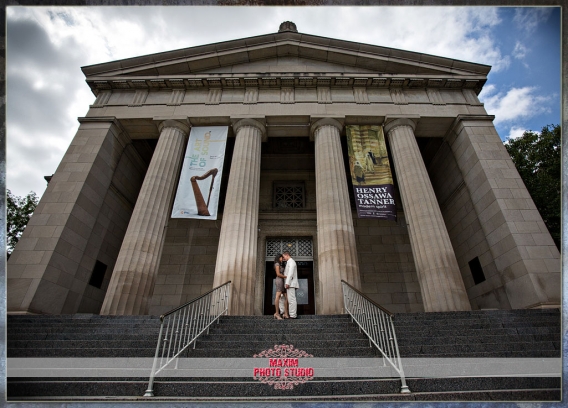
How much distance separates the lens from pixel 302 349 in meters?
5.50

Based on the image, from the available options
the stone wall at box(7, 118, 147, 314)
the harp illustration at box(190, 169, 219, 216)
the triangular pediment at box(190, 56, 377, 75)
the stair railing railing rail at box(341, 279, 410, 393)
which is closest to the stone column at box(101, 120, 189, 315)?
the harp illustration at box(190, 169, 219, 216)


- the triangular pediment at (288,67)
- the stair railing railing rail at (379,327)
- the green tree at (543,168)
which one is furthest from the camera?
the green tree at (543,168)

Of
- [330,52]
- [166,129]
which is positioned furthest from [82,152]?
[330,52]

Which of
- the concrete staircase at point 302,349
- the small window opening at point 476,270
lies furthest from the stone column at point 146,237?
the small window opening at point 476,270

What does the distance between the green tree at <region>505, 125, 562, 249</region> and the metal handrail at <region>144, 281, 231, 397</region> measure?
17.7m

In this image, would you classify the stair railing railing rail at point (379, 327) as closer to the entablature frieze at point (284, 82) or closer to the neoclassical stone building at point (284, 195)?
the neoclassical stone building at point (284, 195)

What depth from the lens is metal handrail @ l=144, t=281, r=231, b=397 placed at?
468 centimetres

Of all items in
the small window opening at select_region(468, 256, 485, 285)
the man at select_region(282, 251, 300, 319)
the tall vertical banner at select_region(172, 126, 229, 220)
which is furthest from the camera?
the small window opening at select_region(468, 256, 485, 285)

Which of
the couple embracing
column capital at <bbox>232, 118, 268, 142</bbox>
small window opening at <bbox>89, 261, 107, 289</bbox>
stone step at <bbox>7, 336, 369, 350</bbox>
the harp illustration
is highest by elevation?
column capital at <bbox>232, 118, 268, 142</bbox>

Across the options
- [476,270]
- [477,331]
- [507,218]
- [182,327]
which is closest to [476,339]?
[477,331]

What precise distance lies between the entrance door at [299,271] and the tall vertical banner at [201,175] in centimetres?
519

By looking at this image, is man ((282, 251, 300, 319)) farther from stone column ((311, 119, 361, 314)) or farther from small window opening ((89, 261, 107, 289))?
small window opening ((89, 261, 107, 289))

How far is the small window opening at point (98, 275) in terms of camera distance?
1222cm

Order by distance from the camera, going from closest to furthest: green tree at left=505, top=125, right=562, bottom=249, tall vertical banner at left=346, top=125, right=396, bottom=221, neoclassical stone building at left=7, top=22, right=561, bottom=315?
neoclassical stone building at left=7, top=22, right=561, bottom=315 → tall vertical banner at left=346, top=125, right=396, bottom=221 → green tree at left=505, top=125, right=562, bottom=249
